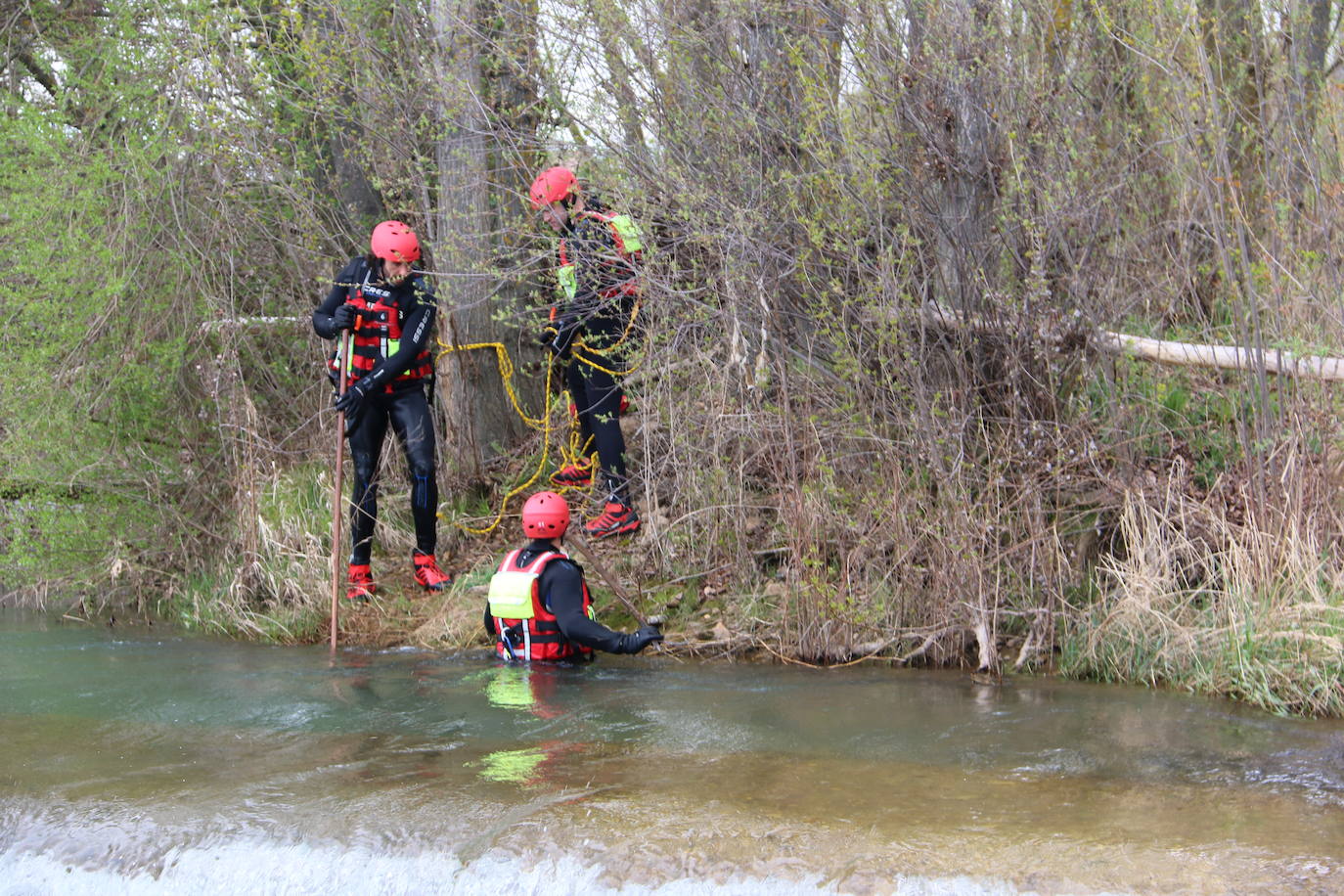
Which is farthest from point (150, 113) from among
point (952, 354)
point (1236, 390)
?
point (1236, 390)

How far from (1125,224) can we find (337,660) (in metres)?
5.07

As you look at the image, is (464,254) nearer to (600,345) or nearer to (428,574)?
(600,345)

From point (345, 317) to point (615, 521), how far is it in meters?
2.10

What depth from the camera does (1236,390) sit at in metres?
6.84

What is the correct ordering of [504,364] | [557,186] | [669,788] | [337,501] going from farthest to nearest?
[504,364], [337,501], [557,186], [669,788]

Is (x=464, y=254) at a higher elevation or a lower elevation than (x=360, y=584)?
higher

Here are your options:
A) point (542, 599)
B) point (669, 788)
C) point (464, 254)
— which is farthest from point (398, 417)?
point (669, 788)

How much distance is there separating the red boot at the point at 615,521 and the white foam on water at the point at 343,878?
4.13 metres

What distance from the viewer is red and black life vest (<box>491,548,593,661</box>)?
23.1ft

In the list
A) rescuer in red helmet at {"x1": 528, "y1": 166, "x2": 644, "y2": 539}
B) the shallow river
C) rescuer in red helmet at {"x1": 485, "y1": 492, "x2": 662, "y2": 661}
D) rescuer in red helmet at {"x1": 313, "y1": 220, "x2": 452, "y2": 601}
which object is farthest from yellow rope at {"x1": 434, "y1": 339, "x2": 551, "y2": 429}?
the shallow river

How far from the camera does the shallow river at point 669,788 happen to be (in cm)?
420

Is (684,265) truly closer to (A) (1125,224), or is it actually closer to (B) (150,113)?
(A) (1125,224)

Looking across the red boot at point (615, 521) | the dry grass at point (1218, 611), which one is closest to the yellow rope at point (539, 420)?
the red boot at point (615, 521)

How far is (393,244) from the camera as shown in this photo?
826 centimetres
